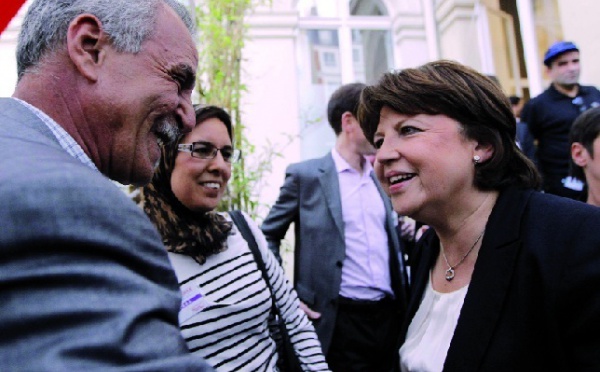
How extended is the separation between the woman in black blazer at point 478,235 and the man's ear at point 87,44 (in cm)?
120

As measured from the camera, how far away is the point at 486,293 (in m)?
1.73

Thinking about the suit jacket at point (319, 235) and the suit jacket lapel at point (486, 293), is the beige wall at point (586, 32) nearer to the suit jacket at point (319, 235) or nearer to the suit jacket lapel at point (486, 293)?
the suit jacket at point (319, 235)

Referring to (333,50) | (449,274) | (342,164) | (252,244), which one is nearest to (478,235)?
(449,274)

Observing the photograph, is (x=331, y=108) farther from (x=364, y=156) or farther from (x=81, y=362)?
(x=81, y=362)

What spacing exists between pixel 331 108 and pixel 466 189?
80.3 inches

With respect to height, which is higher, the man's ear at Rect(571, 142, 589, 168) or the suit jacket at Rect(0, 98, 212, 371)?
the man's ear at Rect(571, 142, 589, 168)

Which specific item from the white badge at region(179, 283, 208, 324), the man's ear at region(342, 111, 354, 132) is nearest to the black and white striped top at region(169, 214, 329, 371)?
the white badge at region(179, 283, 208, 324)

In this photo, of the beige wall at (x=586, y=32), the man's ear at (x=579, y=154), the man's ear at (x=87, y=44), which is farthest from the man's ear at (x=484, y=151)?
the beige wall at (x=586, y=32)

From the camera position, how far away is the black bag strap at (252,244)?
2.29 m

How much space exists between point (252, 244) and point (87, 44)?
1338 millimetres

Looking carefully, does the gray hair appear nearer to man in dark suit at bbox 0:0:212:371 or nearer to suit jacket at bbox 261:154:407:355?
man in dark suit at bbox 0:0:212:371

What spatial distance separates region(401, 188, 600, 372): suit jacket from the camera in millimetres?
1517

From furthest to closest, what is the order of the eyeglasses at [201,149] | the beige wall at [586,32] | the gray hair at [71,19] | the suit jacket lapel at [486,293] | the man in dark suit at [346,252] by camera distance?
1. the beige wall at [586,32]
2. the man in dark suit at [346,252]
3. the eyeglasses at [201,149]
4. the suit jacket lapel at [486,293]
5. the gray hair at [71,19]

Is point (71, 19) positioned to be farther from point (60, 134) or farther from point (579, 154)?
point (579, 154)
